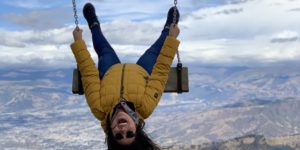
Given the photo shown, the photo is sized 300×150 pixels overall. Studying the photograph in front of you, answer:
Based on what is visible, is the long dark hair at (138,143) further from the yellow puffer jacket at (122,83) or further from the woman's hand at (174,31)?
the woman's hand at (174,31)

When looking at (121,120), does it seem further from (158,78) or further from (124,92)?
A: (158,78)

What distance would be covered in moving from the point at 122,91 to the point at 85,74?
488 millimetres

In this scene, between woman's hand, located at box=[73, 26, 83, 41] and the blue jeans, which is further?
the blue jeans

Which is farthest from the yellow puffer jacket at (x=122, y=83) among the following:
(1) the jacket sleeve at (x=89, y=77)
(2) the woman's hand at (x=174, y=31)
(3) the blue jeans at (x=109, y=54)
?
(3) the blue jeans at (x=109, y=54)

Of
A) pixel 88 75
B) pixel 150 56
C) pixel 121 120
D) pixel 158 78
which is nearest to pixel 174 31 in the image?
pixel 150 56

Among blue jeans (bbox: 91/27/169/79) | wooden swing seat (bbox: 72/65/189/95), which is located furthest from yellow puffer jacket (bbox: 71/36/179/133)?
wooden swing seat (bbox: 72/65/189/95)

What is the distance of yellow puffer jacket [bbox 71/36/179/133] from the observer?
4371mm

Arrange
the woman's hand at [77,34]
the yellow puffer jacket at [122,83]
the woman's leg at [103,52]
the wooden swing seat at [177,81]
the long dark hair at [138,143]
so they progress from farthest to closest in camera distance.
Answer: the wooden swing seat at [177,81], the woman's leg at [103,52], the woman's hand at [77,34], the yellow puffer jacket at [122,83], the long dark hair at [138,143]

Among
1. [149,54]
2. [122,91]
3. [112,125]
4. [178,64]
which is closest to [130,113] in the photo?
[112,125]

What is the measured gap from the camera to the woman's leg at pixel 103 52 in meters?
5.17

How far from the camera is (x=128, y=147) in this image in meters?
3.65

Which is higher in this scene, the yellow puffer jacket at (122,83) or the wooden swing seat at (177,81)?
the yellow puffer jacket at (122,83)

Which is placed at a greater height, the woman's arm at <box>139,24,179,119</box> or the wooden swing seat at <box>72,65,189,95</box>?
the woman's arm at <box>139,24,179,119</box>

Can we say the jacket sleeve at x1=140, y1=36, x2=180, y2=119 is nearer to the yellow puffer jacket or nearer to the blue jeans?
the yellow puffer jacket
